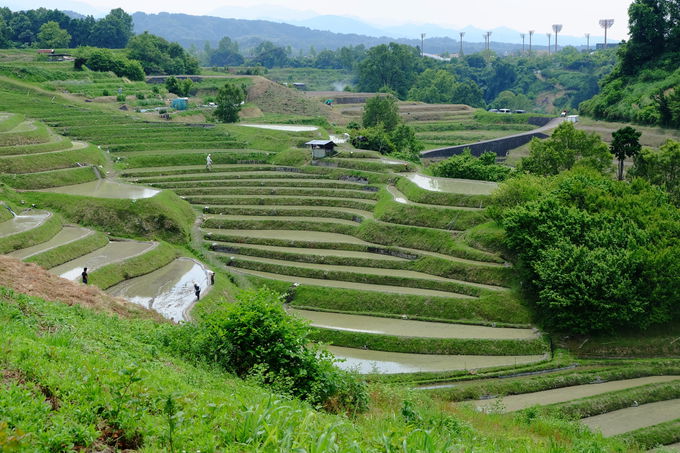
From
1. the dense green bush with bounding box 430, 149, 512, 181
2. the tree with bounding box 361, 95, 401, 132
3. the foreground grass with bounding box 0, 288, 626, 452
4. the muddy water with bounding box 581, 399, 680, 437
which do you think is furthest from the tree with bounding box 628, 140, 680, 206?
the tree with bounding box 361, 95, 401, 132

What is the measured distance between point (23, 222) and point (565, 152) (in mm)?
27381

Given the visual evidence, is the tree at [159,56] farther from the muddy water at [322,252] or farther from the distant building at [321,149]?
the muddy water at [322,252]

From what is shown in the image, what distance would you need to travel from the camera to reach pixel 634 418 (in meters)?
17.9

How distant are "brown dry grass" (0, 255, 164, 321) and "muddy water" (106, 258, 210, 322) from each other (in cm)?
279

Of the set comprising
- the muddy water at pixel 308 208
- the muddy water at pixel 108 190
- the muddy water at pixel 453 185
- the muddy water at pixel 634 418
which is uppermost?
the muddy water at pixel 453 185

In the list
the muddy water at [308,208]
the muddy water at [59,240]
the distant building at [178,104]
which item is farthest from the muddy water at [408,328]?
the distant building at [178,104]

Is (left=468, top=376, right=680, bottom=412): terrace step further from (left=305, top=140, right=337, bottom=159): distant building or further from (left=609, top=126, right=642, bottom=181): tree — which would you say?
(left=305, top=140, right=337, bottom=159): distant building

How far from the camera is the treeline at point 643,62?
54.2m

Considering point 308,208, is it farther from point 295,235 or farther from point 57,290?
point 57,290

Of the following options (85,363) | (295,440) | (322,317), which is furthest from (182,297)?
(295,440)

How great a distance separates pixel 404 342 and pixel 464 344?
6.54 ft

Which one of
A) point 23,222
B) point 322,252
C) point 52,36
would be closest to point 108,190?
point 23,222

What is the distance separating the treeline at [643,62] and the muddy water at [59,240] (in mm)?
42994

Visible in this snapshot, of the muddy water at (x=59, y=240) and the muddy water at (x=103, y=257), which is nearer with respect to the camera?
the muddy water at (x=103, y=257)
